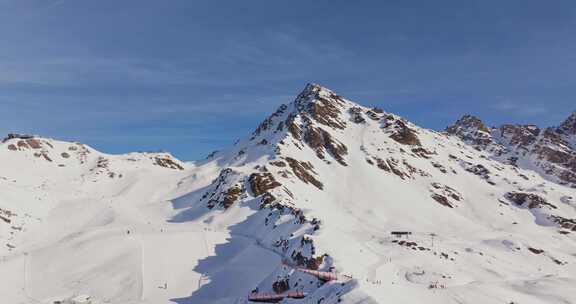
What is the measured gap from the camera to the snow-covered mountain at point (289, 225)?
61688mm

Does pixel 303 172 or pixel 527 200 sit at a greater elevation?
pixel 527 200

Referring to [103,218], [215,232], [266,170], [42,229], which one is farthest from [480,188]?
[42,229]

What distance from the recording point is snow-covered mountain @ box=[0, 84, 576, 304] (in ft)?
202

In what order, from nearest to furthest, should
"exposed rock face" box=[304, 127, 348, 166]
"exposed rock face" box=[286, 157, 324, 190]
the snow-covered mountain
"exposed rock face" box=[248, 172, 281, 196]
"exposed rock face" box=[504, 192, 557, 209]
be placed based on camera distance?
1. the snow-covered mountain
2. "exposed rock face" box=[248, 172, 281, 196]
3. "exposed rock face" box=[286, 157, 324, 190]
4. "exposed rock face" box=[504, 192, 557, 209]
5. "exposed rock face" box=[304, 127, 348, 166]

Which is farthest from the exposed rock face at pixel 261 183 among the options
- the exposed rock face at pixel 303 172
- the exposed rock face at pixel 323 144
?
the exposed rock face at pixel 323 144

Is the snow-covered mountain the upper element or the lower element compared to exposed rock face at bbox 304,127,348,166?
lower

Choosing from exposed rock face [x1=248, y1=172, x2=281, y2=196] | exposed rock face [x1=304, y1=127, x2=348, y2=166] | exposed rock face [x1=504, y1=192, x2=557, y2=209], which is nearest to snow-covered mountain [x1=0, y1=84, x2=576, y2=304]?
exposed rock face [x1=248, y1=172, x2=281, y2=196]

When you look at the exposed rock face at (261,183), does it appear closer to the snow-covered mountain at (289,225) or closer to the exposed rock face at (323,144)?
the snow-covered mountain at (289,225)

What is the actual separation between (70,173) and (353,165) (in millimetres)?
101409

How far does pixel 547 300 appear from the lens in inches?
1747

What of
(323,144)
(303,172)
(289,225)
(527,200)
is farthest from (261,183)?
(527,200)

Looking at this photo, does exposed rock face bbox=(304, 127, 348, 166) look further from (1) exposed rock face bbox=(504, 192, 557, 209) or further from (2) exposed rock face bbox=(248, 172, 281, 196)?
(1) exposed rock face bbox=(504, 192, 557, 209)

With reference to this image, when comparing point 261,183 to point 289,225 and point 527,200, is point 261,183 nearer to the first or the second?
point 289,225

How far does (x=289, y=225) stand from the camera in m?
83.3
